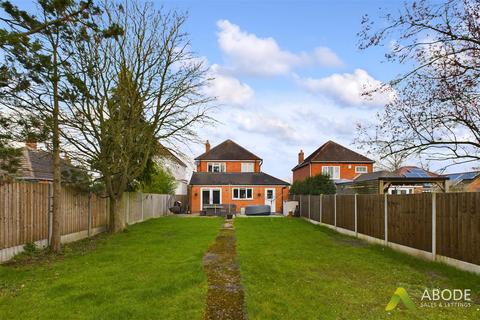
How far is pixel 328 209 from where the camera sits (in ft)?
62.2

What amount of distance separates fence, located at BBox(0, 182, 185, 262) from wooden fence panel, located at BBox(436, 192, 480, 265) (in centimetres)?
988

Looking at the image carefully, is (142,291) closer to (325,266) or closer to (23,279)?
(23,279)

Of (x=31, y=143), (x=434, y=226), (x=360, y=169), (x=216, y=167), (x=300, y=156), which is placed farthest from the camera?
(x=300, y=156)

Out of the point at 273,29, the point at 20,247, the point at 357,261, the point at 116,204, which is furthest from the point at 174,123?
the point at 357,261

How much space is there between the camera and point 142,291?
6.13 meters

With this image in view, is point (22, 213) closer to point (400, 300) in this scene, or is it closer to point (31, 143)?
point (31, 143)

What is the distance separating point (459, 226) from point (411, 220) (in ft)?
7.14

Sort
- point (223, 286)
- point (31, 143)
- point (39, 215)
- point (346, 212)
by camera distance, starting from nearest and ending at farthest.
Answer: point (223, 286) < point (39, 215) < point (31, 143) < point (346, 212)

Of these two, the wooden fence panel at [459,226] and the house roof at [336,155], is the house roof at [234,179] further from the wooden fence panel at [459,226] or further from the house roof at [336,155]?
the wooden fence panel at [459,226]

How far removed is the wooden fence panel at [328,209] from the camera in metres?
18.1

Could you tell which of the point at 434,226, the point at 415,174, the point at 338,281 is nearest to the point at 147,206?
the point at 415,174

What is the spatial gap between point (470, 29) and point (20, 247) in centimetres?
1088

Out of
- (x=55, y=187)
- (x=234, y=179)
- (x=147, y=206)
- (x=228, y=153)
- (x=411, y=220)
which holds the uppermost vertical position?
(x=228, y=153)

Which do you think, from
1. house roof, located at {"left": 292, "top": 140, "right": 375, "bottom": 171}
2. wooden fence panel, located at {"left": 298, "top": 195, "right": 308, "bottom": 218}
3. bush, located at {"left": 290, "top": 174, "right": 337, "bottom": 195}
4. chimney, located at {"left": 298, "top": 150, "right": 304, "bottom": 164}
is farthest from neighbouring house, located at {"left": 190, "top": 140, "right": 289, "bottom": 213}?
chimney, located at {"left": 298, "top": 150, "right": 304, "bottom": 164}
